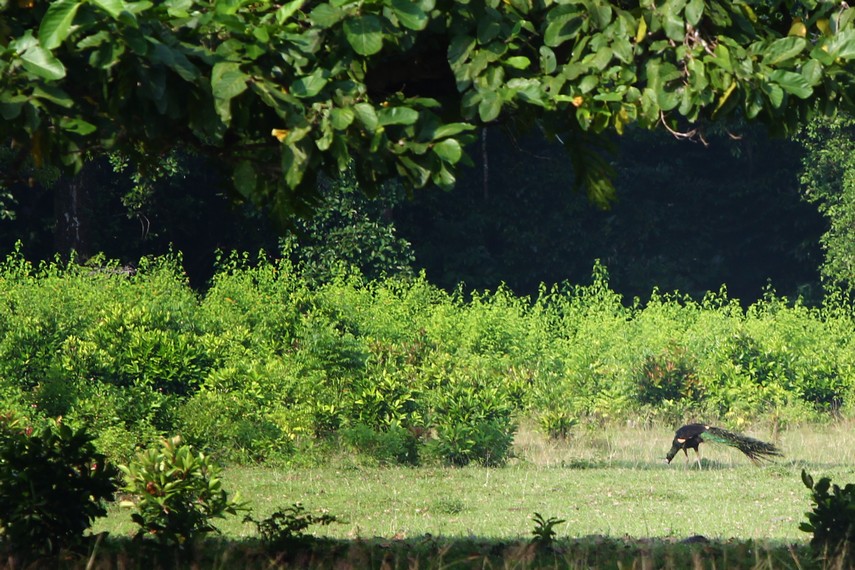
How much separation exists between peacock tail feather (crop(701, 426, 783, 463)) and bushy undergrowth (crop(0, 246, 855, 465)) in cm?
235

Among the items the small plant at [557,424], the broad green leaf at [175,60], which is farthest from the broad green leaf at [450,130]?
the small plant at [557,424]

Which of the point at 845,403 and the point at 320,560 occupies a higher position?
the point at 845,403

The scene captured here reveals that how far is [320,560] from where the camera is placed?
647 centimetres

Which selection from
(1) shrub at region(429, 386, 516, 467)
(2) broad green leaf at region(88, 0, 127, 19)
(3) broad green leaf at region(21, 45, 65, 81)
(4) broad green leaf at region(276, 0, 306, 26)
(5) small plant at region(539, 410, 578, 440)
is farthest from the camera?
(5) small plant at region(539, 410, 578, 440)

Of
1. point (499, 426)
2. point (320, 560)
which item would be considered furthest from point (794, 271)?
point (320, 560)

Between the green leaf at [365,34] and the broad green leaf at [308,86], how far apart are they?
0.55 feet

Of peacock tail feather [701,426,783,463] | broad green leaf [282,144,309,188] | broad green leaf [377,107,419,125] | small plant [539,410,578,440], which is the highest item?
broad green leaf [377,107,419,125]

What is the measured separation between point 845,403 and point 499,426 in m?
8.34

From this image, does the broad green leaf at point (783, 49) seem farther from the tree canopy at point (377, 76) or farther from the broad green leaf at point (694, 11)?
the broad green leaf at point (694, 11)

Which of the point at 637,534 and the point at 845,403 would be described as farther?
the point at 845,403

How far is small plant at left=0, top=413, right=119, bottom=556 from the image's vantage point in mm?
6289

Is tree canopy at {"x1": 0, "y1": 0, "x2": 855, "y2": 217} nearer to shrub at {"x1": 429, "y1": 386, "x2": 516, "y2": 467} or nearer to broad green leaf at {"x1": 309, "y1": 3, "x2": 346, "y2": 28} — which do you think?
broad green leaf at {"x1": 309, "y1": 3, "x2": 346, "y2": 28}

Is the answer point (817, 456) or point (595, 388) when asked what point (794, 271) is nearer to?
point (595, 388)

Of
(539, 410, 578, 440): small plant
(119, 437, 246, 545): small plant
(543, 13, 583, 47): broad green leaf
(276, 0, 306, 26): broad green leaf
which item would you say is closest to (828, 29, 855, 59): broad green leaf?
(543, 13, 583, 47): broad green leaf
